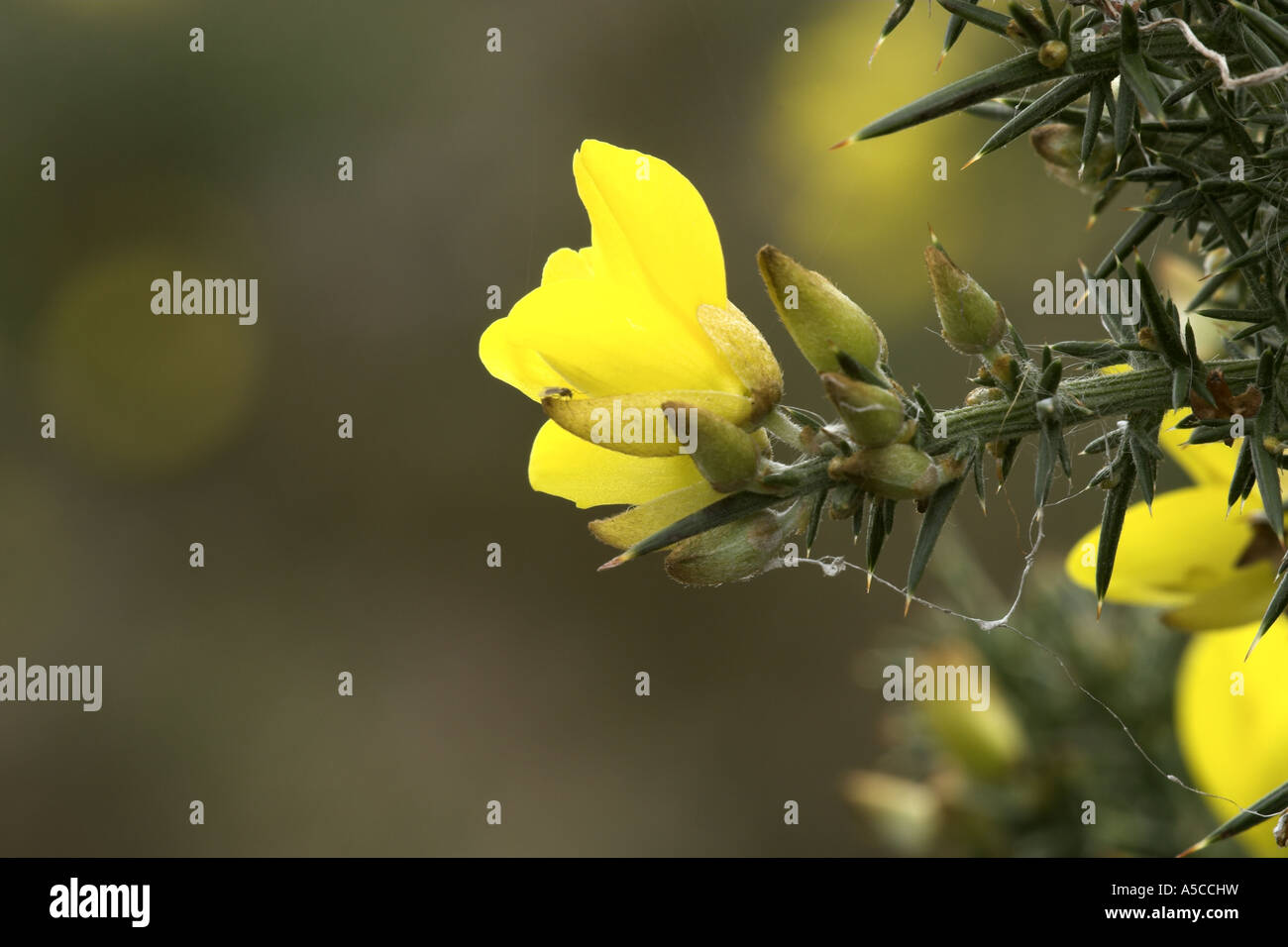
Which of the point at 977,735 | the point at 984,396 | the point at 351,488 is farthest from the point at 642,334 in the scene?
the point at 351,488

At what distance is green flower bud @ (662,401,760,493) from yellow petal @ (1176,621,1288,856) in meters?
0.32

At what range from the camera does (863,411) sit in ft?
1.04

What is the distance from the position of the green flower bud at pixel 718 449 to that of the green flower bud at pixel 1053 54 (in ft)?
0.54

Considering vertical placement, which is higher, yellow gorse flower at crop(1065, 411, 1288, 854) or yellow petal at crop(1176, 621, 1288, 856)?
yellow gorse flower at crop(1065, 411, 1288, 854)

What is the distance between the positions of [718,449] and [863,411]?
4cm

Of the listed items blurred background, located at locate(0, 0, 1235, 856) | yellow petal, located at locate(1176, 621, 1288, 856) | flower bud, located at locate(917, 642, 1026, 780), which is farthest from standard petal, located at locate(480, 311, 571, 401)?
blurred background, located at locate(0, 0, 1235, 856)

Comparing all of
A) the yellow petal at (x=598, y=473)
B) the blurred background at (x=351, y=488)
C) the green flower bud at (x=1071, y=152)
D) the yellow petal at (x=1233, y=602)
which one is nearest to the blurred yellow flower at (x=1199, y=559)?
the yellow petal at (x=1233, y=602)

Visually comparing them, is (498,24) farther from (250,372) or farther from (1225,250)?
(1225,250)

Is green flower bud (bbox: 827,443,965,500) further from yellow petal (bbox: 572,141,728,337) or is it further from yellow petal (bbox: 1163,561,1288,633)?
yellow petal (bbox: 1163,561,1288,633)

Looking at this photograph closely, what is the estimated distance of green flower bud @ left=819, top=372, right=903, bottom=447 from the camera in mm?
317

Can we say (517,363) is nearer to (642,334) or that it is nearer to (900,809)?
(642,334)

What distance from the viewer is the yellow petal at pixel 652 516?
1.16ft

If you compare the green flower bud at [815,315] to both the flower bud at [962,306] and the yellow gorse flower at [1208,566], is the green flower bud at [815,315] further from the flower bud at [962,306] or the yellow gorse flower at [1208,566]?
the yellow gorse flower at [1208,566]

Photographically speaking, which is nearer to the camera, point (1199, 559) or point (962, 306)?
point (962, 306)
